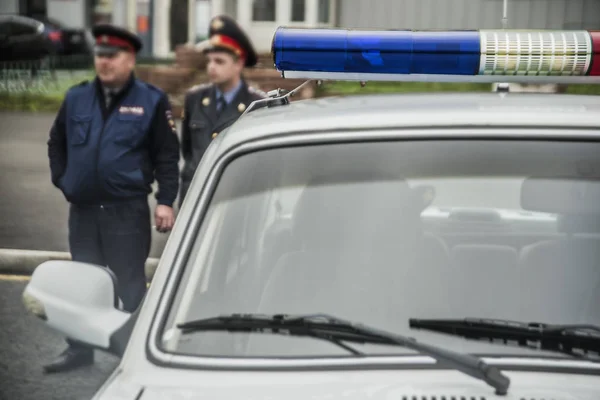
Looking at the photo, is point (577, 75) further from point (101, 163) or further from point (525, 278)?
point (101, 163)

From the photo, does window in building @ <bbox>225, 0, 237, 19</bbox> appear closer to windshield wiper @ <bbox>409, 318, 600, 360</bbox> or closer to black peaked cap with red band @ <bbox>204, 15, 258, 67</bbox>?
black peaked cap with red band @ <bbox>204, 15, 258, 67</bbox>

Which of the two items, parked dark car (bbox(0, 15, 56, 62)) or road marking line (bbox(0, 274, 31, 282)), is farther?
parked dark car (bbox(0, 15, 56, 62))

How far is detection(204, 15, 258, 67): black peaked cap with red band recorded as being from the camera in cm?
600

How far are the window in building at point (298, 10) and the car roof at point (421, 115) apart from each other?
20.8m

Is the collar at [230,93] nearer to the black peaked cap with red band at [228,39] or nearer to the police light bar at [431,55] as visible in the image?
the black peaked cap with red band at [228,39]

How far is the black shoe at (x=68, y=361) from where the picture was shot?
546 cm

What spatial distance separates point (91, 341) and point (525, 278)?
971 mm

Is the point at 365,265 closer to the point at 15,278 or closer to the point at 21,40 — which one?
the point at 15,278

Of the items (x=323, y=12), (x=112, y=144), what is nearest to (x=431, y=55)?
(x=112, y=144)

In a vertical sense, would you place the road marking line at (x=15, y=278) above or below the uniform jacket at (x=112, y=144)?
below

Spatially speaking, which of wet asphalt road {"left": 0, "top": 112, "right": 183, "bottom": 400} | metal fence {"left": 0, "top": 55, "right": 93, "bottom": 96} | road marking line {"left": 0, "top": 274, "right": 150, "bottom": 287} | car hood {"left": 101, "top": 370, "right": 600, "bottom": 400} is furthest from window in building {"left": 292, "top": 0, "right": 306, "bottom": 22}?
car hood {"left": 101, "top": 370, "right": 600, "bottom": 400}

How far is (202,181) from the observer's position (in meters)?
2.46

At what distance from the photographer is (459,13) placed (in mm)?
12828

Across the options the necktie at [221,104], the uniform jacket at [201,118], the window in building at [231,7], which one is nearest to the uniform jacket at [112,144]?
the uniform jacket at [201,118]
